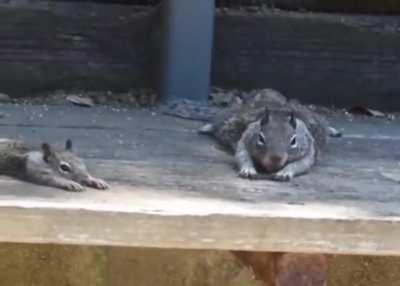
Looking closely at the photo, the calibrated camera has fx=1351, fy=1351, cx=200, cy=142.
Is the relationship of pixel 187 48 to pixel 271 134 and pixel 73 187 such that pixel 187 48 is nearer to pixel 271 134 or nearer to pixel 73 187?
pixel 271 134

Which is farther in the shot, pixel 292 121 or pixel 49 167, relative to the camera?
pixel 292 121

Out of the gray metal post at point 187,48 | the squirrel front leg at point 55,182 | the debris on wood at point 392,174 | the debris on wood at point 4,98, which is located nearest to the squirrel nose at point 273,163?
the debris on wood at point 392,174

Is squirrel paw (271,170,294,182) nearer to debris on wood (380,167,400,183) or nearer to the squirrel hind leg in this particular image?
debris on wood (380,167,400,183)

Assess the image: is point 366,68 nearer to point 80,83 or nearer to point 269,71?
point 269,71

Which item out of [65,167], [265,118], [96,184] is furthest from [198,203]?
[265,118]

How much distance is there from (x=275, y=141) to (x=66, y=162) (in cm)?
60

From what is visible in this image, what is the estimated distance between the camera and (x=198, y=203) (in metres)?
2.76

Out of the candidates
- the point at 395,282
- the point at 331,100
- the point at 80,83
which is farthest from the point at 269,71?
the point at 395,282

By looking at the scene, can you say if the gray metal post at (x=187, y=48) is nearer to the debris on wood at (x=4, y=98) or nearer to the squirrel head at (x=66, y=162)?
the debris on wood at (x=4, y=98)

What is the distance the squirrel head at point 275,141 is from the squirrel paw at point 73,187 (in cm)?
56

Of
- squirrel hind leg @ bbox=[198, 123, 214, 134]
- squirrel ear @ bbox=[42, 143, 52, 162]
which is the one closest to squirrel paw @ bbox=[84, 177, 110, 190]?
squirrel ear @ bbox=[42, 143, 52, 162]

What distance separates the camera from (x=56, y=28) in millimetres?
4090

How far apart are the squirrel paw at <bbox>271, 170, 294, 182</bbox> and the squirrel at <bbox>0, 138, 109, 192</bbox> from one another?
0.44m

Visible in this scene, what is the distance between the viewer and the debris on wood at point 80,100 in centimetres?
404
